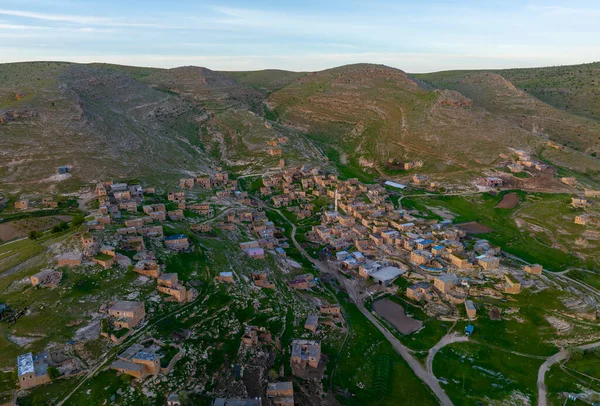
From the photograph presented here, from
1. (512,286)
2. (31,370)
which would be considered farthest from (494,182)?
(31,370)

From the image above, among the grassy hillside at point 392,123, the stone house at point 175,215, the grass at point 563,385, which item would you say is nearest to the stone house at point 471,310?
the grass at point 563,385

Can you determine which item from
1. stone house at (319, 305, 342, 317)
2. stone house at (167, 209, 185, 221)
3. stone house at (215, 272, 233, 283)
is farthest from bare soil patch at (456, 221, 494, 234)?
stone house at (167, 209, 185, 221)

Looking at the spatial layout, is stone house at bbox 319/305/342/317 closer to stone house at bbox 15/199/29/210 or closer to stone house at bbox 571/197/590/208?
stone house at bbox 15/199/29/210

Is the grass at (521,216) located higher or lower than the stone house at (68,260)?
lower

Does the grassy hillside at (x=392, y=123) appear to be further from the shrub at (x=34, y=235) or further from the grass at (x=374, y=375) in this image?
the shrub at (x=34, y=235)

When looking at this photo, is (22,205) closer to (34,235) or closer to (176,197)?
(34,235)

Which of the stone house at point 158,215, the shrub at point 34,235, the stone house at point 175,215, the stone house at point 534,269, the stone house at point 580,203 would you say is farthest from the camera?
the stone house at point 580,203

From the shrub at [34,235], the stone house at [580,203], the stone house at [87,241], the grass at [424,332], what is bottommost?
the grass at [424,332]
